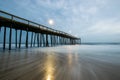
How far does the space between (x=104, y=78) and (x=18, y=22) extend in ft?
43.8

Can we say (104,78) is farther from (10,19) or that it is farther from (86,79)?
(10,19)

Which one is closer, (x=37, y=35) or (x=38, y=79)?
(x=38, y=79)

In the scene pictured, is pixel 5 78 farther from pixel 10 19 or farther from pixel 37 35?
pixel 37 35

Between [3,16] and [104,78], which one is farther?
[3,16]

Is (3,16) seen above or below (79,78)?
above

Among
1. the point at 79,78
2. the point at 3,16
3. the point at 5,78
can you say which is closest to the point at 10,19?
the point at 3,16

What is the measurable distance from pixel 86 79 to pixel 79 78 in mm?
202

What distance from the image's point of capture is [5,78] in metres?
3.09

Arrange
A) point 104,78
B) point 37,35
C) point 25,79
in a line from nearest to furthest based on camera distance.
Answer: point 25,79 < point 104,78 < point 37,35

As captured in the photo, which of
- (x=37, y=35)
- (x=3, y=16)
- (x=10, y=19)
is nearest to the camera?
(x=3, y=16)

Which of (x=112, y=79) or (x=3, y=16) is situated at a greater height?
(x=3, y=16)

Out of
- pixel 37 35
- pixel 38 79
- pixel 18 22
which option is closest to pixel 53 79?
pixel 38 79

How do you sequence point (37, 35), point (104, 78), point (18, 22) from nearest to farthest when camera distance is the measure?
point (104, 78) → point (18, 22) → point (37, 35)

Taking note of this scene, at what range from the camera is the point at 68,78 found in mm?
3217
